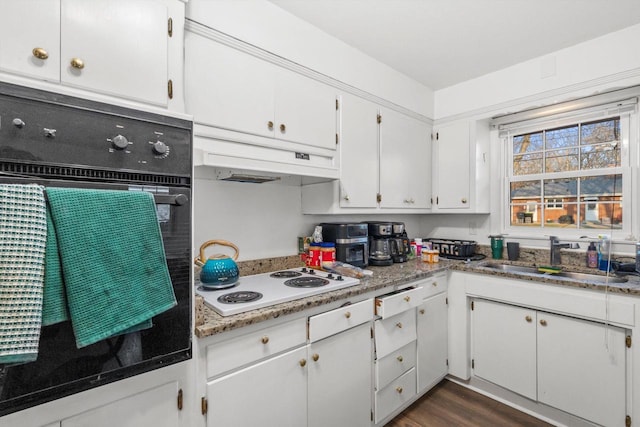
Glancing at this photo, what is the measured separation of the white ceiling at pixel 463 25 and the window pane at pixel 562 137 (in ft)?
2.09

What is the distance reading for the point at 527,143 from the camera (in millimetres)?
2621

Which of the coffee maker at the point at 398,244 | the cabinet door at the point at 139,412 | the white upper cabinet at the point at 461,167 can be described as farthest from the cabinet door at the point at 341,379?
the white upper cabinet at the point at 461,167

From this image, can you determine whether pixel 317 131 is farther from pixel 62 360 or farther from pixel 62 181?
pixel 62 360

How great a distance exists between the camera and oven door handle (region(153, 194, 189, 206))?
0.95 meters

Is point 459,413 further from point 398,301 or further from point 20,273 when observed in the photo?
point 20,273

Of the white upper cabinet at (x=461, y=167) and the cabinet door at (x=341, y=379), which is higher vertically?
the white upper cabinet at (x=461, y=167)

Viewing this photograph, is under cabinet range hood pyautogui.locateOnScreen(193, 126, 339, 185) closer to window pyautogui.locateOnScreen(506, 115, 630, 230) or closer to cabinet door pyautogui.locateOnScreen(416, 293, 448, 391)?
cabinet door pyautogui.locateOnScreen(416, 293, 448, 391)

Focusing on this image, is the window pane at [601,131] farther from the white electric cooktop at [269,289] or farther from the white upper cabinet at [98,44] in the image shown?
the white upper cabinet at [98,44]

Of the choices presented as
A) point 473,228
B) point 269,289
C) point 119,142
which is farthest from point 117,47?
point 473,228

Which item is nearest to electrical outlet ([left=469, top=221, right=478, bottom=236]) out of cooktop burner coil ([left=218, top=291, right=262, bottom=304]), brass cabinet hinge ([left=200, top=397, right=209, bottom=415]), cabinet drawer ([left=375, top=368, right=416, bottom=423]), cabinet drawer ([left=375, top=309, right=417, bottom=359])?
cabinet drawer ([left=375, top=309, right=417, bottom=359])

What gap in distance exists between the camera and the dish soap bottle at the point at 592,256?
2.10m

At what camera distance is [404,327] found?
1.89 metres

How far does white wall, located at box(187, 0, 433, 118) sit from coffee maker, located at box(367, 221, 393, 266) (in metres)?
1.02

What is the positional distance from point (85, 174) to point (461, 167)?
2667mm
